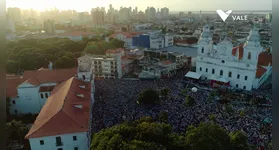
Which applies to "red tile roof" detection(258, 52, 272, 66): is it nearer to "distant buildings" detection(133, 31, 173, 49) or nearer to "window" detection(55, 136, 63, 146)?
"window" detection(55, 136, 63, 146)

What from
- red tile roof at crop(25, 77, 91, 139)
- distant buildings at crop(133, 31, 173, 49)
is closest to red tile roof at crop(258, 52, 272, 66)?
red tile roof at crop(25, 77, 91, 139)

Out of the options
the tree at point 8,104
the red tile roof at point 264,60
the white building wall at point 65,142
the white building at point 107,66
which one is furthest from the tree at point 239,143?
the white building at point 107,66

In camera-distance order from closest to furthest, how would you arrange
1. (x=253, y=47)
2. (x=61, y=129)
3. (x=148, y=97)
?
1. (x=61, y=129)
2. (x=148, y=97)
3. (x=253, y=47)

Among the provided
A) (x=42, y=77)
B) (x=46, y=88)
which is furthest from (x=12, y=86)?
(x=46, y=88)

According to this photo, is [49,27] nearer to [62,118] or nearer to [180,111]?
[180,111]

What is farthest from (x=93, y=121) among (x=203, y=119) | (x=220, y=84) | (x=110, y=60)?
(x=220, y=84)

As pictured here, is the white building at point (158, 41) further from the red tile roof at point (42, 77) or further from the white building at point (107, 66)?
the red tile roof at point (42, 77)
